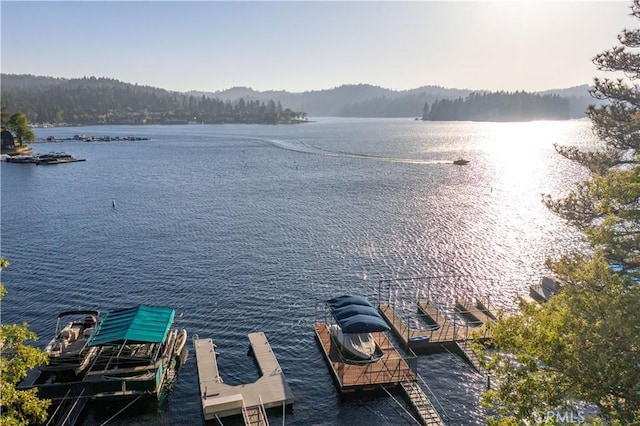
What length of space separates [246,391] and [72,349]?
50.3 ft

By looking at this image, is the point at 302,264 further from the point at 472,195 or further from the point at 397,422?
the point at 472,195

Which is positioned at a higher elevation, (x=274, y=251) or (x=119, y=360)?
(x=119, y=360)

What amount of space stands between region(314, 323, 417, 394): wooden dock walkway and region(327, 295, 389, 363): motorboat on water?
2.34 feet

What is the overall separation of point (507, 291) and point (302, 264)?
81.9ft

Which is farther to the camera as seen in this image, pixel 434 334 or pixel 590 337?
pixel 434 334

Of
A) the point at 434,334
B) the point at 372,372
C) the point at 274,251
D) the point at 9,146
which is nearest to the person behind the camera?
the point at 372,372

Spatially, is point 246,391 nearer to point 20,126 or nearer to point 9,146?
point 20,126

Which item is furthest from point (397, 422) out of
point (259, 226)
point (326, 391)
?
point (259, 226)

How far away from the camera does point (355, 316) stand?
119ft

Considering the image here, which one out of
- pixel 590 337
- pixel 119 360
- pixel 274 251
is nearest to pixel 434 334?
pixel 590 337

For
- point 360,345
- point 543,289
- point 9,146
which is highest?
point 9,146

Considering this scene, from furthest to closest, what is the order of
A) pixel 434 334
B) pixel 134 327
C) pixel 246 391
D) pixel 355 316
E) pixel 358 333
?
pixel 434 334, pixel 355 316, pixel 358 333, pixel 134 327, pixel 246 391

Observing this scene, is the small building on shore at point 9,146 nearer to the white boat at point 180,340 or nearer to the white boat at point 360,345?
the white boat at point 180,340

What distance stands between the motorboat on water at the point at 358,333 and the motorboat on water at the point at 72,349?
786 inches
